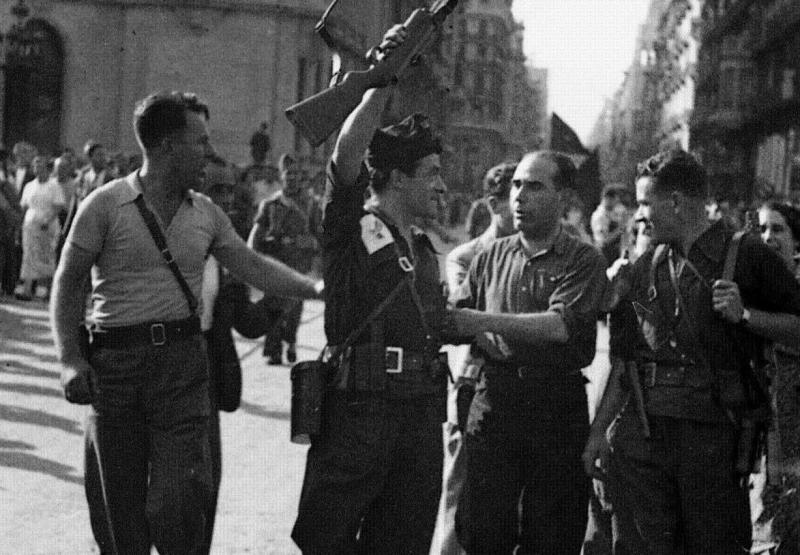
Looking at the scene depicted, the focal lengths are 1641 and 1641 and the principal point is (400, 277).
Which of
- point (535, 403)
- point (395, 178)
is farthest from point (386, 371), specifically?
point (535, 403)

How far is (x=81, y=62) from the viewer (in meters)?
36.4

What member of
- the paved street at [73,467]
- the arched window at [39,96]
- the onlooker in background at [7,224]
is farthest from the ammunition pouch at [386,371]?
the arched window at [39,96]

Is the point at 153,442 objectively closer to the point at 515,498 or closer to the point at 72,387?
the point at 72,387

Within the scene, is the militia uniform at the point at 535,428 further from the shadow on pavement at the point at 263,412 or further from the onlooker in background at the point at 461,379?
the shadow on pavement at the point at 263,412

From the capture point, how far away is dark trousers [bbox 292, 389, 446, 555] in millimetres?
5312

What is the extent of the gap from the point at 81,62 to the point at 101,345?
31.6 meters

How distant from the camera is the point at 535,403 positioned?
590cm

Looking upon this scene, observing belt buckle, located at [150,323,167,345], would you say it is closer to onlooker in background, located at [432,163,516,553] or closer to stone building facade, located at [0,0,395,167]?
onlooker in background, located at [432,163,516,553]

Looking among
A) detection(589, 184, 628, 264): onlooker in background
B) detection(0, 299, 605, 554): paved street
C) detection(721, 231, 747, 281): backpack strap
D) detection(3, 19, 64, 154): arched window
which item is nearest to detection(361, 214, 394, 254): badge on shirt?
detection(721, 231, 747, 281): backpack strap

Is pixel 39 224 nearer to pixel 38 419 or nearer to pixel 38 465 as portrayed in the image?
pixel 38 419

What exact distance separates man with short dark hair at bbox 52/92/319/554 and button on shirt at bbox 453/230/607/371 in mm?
723

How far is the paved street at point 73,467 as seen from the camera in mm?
7527

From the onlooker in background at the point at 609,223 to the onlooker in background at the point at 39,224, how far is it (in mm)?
6540

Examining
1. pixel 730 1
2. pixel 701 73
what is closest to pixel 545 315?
pixel 730 1
